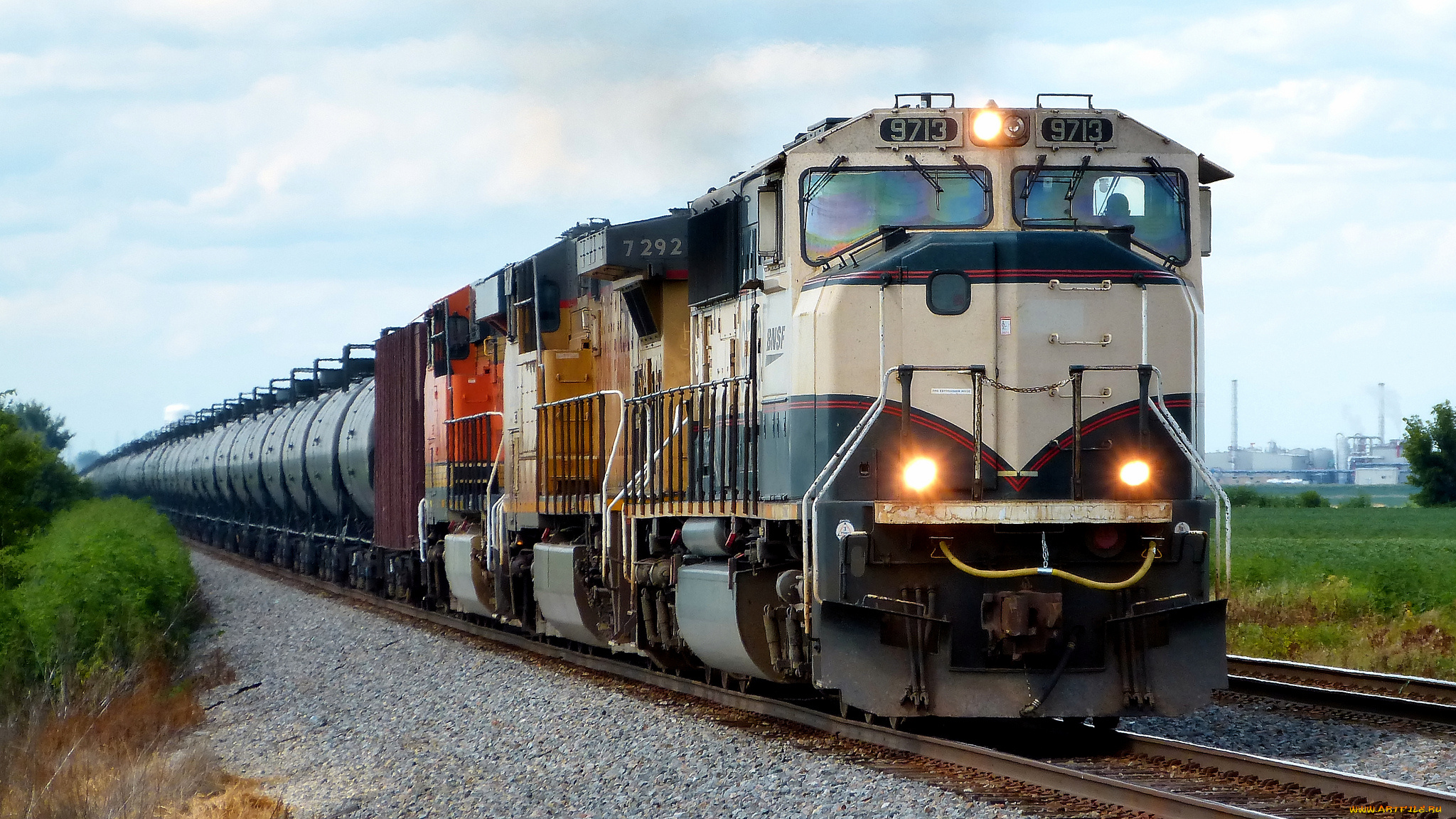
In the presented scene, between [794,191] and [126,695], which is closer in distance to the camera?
[794,191]

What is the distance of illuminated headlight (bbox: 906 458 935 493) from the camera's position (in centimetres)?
845

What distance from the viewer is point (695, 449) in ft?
35.9

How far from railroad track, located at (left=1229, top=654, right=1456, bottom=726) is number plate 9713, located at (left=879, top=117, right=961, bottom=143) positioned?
4.51m

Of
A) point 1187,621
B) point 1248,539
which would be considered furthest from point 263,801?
point 1248,539

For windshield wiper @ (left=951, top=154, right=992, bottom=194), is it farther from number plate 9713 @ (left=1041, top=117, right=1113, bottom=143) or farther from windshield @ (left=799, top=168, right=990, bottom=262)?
number plate 9713 @ (left=1041, top=117, right=1113, bottom=143)

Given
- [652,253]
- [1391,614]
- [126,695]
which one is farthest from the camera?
[1391,614]

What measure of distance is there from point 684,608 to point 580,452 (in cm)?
325

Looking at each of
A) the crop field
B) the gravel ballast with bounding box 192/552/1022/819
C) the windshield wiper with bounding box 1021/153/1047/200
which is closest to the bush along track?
the gravel ballast with bounding box 192/552/1022/819

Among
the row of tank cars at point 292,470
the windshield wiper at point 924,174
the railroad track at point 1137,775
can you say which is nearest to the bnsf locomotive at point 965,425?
the windshield wiper at point 924,174

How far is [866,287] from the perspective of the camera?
336 inches

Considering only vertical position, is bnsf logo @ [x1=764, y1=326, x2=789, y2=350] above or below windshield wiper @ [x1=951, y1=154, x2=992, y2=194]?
below

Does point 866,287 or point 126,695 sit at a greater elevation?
point 866,287

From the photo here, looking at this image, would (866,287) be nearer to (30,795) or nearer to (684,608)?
(684,608)

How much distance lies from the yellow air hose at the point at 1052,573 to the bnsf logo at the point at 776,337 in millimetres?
1661
